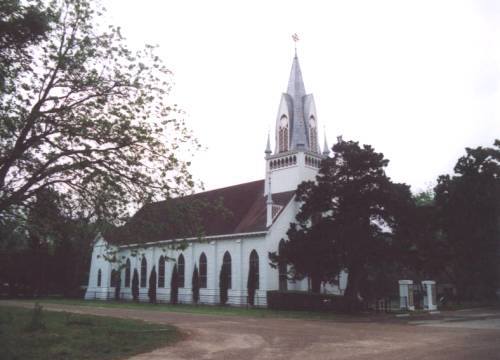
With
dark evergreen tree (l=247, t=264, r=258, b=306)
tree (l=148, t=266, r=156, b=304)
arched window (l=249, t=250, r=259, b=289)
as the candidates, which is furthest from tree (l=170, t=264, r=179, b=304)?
dark evergreen tree (l=247, t=264, r=258, b=306)

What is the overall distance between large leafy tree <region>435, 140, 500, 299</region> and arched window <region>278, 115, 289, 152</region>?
1536 centimetres

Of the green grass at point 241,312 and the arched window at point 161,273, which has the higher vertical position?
the arched window at point 161,273

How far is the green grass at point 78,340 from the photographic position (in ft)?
43.7

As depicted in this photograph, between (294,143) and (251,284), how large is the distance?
13.7 metres

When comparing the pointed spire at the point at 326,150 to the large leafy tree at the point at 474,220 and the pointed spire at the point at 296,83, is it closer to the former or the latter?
the pointed spire at the point at 296,83

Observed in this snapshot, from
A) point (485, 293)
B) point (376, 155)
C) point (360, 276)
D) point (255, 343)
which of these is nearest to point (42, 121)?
point (255, 343)

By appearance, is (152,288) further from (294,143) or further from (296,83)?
(296,83)

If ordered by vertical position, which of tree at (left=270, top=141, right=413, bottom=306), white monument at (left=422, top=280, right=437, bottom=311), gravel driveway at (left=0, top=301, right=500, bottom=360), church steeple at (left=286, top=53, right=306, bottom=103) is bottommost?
gravel driveway at (left=0, top=301, right=500, bottom=360)

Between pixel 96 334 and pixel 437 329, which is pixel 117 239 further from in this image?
pixel 437 329

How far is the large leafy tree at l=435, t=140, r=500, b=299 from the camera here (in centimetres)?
4109

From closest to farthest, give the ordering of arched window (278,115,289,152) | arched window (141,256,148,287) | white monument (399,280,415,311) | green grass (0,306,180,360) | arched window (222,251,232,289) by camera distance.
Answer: green grass (0,306,180,360) → white monument (399,280,415,311) → arched window (222,251,232,289) → arched window (278,115,289,152) → arched window (141,256,148,287)

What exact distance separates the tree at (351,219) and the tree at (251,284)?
620 cm

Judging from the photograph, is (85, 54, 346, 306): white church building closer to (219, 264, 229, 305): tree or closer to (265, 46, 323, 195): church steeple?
(265, 46, 323, 195): church steeple

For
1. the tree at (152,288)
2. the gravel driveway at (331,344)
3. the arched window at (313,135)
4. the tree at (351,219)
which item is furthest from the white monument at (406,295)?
the tree at (152,288)
